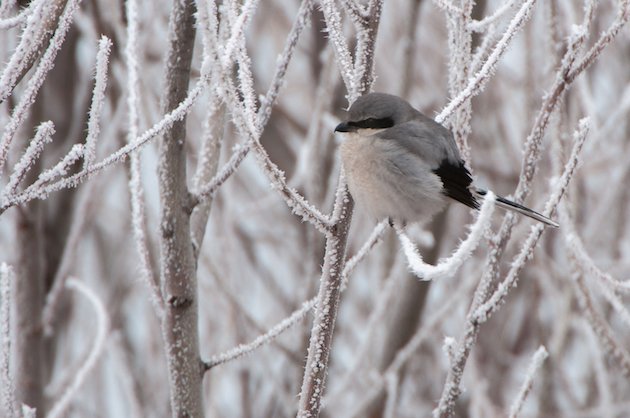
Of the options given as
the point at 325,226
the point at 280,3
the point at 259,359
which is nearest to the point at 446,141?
the point at 325,226

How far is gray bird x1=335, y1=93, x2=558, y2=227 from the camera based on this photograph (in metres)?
2.00

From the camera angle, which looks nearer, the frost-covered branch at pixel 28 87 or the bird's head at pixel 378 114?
the frost-covered branch at pixel 28 87

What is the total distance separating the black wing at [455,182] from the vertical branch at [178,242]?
762 millimetres

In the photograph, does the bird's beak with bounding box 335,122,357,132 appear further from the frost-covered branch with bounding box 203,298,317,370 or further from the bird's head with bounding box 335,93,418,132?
the frost-covered branch with bounding box 203,298,317,370

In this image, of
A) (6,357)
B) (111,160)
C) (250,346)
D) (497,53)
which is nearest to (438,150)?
(497,53)

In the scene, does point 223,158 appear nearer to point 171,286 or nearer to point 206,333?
point 206,333

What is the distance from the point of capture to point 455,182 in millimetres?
2008

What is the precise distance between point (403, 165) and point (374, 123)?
0.50ft

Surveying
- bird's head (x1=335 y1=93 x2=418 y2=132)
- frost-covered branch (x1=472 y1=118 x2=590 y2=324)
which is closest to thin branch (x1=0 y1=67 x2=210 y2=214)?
bird's head (x1=335 y1=93 x2=418 y2=132)

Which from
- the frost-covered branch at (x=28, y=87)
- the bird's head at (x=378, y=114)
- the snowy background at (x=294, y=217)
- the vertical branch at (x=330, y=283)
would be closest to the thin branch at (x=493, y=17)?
the snowy background at (x=294, y=217)

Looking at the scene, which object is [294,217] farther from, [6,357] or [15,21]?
[15,21]

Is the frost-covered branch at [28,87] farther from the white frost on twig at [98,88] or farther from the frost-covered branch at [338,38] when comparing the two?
the frost-covered branch at [338,38]

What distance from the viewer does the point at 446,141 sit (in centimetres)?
199

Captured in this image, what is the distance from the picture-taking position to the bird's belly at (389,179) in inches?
80.7
